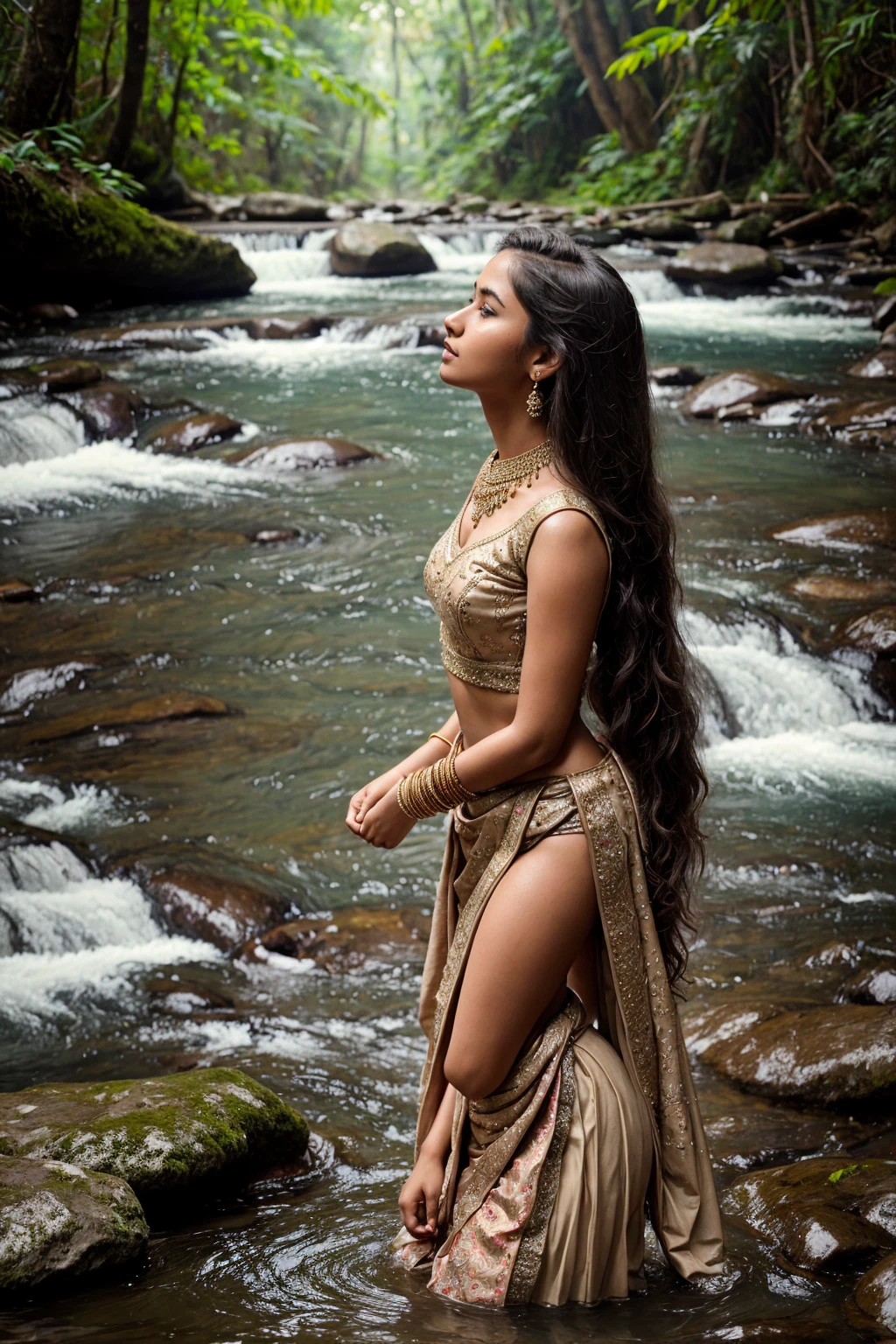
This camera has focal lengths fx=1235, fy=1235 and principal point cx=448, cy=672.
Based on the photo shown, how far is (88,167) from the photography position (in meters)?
11.0

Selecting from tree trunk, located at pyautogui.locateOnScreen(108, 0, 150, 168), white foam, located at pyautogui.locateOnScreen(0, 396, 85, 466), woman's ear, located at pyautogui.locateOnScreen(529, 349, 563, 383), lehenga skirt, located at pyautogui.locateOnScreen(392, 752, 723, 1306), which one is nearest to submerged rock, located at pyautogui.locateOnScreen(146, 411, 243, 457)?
white foam, located at pyautogui.locateOnScreen(0, 396, 85, 466)

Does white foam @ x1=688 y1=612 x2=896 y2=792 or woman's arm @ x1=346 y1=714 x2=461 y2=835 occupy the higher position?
woman's arm @ x1=346 y1=714 x2=461 y2=835

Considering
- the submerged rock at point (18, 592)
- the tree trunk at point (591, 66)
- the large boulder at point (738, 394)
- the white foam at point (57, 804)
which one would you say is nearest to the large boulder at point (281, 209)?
the tree trunk at point (591, 66)

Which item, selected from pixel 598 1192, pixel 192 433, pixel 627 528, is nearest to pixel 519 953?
pixel 598 1192

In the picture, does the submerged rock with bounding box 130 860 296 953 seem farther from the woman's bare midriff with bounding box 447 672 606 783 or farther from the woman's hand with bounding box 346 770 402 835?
the woman's bare midriff with bounding box 447 672 606 783

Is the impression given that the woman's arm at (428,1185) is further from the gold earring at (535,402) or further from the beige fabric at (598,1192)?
the gold earring at (535,402)

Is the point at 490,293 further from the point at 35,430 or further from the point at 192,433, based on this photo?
the point at 35,430

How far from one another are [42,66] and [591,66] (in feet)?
50.5

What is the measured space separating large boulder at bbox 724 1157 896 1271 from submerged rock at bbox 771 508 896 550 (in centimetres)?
581

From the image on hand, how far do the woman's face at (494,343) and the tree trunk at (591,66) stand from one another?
84.3ft

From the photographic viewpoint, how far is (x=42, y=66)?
13.2 metres

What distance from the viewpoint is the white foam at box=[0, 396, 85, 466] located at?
1042 cm

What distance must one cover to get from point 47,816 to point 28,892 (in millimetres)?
615

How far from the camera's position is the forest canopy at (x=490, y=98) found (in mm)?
13773
